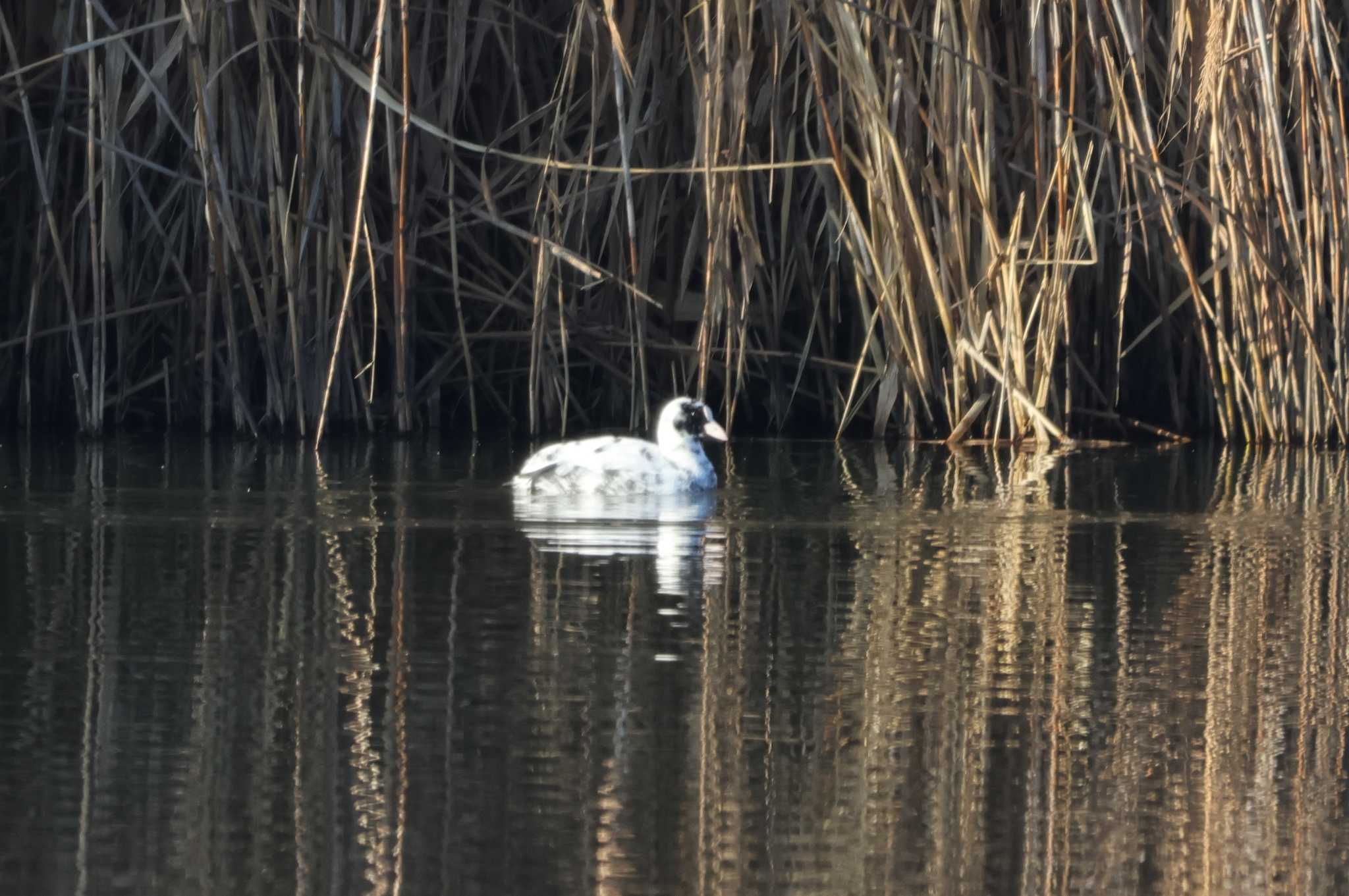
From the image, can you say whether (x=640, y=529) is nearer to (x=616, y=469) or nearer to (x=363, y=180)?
(x=616, y=469)

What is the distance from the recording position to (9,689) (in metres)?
4.11

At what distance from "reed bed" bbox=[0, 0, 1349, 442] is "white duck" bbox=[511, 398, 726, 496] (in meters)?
0.95

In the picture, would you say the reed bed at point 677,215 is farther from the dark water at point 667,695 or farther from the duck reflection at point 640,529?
the dark water at point 667,695

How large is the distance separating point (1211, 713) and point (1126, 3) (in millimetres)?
5058

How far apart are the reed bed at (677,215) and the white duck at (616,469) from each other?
0.95 m

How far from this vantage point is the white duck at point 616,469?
7.45 meters

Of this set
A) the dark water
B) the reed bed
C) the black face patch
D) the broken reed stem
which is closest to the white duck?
the black face patch

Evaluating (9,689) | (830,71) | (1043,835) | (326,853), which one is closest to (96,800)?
(326,853)

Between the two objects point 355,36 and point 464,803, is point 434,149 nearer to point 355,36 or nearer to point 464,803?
point 355,36

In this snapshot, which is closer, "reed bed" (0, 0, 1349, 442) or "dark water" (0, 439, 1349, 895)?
"dark water" (0, 439, 1349, 895)

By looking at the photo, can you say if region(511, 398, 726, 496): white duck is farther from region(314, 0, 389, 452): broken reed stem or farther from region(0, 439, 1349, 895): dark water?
region(314, 0, 389, 452): broken reed stem

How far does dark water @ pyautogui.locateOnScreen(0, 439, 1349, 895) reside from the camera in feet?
10.3

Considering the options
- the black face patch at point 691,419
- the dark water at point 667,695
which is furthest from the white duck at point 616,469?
the dark water at point 667,695

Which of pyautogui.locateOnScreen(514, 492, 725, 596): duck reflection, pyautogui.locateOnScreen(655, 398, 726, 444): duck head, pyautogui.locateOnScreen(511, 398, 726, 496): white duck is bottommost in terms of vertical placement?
pyautogui.locateOnScreen(514, 492, 725, 596): duck reflection
